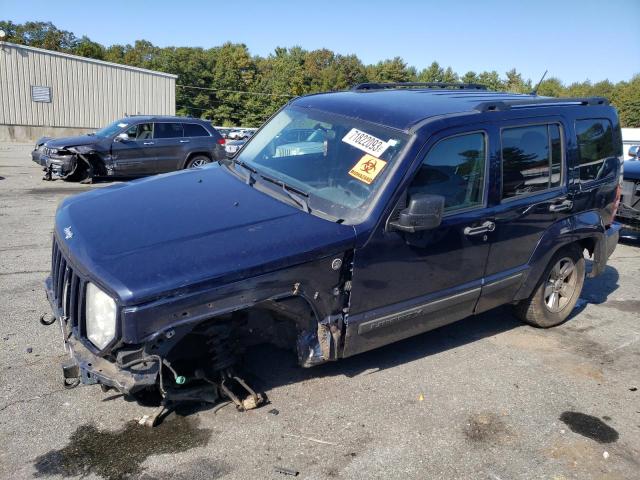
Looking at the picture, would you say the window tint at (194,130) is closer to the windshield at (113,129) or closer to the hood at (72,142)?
the windshield at (113,129)

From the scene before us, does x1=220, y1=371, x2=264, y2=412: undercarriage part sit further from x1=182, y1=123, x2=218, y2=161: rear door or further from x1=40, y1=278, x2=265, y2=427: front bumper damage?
x1=182, y1=123, x2=218, y2=161: rear door

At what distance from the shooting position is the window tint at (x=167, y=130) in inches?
531

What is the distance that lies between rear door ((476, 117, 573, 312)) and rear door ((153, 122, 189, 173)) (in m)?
10.7

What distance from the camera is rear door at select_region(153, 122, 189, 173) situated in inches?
530

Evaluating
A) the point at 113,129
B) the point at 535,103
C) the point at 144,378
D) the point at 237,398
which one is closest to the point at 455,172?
A: the point at 535,103

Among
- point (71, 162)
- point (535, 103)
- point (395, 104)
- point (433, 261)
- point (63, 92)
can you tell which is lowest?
point (71, 162)

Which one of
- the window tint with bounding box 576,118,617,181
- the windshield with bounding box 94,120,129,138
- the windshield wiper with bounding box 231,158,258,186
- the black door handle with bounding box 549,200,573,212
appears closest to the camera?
the windshield wiper with bounding box 231,158,258,186

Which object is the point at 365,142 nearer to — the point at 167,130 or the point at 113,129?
the point at 113,129

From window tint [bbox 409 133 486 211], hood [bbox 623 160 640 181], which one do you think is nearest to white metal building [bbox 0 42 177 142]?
hood [bbox 623 160 640 181]

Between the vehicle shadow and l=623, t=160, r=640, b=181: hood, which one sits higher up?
l=623, t=160, r=640, b=181: hood

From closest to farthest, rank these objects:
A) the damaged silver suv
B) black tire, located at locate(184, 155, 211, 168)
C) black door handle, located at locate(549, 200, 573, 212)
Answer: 1. black door handle, located at locate(549, 200, 573, 212)
2. the damaged silver suv
3. black tire, located at locate(184, 155, 211, 168)

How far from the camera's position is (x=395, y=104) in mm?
4156

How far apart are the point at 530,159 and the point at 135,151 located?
1074 cm

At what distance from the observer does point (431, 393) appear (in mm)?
3930
